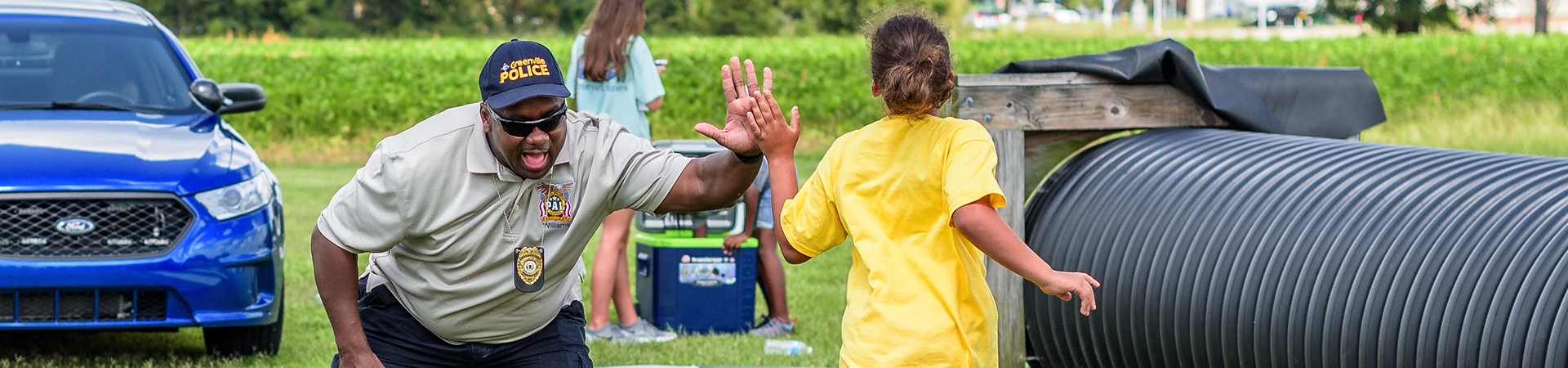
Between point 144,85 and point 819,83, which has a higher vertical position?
point 144,85

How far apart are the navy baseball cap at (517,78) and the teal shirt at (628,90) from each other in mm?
3181

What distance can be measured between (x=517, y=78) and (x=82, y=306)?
2.79 m

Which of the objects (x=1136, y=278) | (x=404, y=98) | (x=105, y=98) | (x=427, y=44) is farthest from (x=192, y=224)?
(x=427, y=44)

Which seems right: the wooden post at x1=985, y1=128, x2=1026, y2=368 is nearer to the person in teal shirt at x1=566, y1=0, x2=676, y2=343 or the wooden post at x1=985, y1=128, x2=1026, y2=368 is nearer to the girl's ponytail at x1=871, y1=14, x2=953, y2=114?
the girl's ponytail at x1=871, y1=14, x2=953, y2=114

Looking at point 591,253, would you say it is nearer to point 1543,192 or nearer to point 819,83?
point 1543,192

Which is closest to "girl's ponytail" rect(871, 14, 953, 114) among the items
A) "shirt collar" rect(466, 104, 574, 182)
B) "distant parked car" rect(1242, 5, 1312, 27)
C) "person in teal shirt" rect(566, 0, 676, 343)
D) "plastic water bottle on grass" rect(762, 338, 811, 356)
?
"shirt collar" rect(466, 104, 574, 182)

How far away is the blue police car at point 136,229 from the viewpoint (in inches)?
209

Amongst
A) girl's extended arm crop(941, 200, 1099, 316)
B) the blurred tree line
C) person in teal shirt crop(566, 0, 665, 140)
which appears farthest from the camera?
A: the blurred tree line

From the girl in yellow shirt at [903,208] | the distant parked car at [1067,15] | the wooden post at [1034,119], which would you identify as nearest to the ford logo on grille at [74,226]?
the girl in yellow shirt at [903,208]

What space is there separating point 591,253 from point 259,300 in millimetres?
4377

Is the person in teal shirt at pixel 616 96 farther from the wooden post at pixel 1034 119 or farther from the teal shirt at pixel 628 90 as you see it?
the wooden post at pixel 1034 119

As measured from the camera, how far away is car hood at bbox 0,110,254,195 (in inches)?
211

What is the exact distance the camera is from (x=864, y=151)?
3.62m

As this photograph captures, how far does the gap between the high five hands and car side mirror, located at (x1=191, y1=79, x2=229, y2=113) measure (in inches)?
137
